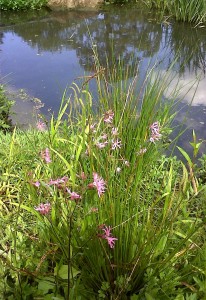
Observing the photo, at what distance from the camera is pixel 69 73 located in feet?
15.4

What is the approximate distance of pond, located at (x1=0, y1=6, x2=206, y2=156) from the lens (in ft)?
13.7

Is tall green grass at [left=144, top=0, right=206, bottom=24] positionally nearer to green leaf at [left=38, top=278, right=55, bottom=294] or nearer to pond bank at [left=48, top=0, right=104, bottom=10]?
pond bank at [left=48, top=0, right=104, bottom=10]

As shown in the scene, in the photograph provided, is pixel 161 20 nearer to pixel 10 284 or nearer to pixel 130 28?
pixel 130 28

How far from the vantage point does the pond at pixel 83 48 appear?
13.7ft

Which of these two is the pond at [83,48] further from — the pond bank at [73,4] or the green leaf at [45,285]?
the green leaf at [45,285]

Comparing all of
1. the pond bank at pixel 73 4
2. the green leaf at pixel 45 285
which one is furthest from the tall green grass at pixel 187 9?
the green leaf at pixel 45 285

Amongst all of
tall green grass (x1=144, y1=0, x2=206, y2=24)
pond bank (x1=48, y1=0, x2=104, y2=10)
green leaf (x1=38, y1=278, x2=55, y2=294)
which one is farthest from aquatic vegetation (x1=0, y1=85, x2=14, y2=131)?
pond bank (x1=48, y1=0, x2=104, y2=10)

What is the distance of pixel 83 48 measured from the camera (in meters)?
5.60

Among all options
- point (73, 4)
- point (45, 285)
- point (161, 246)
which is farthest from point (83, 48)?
point (45, 285)

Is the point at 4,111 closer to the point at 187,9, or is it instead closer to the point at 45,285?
the point at 45,285

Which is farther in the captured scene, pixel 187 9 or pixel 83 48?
pixel 187 9

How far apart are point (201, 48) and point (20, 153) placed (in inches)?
156

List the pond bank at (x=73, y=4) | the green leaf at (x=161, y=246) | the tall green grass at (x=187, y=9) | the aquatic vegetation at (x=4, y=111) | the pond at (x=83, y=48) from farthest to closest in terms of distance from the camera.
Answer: the pond bank at (x=73, y=4), the tall green grass at (x=187, y=9), the pond at (x=83, y=48), the aquatic vegetation at (x=4, y=111), the green leaf at (x=161, y=246)

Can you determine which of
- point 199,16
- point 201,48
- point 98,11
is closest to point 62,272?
point 201,48
